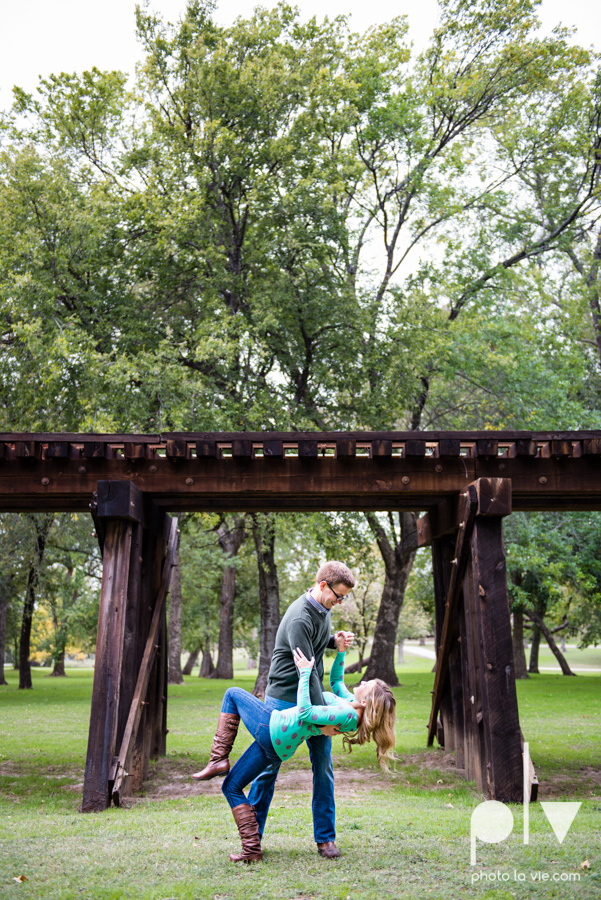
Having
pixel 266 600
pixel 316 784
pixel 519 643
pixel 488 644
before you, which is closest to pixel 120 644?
pixel 316 784

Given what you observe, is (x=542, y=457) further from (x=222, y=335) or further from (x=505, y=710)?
(x=222, y=335)

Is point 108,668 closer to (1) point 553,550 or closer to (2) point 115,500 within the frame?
(2) point 115,500

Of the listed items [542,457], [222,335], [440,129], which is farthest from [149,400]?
[440,129]

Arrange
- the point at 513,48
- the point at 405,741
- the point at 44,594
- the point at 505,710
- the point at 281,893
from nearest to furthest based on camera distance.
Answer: the point at 281,893 → the point at 505,710 → the point at 405,741 → the point at 513,48 → the point at 44,594

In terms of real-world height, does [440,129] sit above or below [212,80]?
above

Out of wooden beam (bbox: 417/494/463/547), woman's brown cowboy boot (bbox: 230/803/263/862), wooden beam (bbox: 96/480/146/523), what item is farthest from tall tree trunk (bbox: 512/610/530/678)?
woman's brown cowboy boot (bbox: 230/803/263/862)

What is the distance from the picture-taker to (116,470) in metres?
7.86

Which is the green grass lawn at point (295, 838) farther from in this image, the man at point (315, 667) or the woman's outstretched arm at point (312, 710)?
the woman's outstretched arm at point (312, 710)

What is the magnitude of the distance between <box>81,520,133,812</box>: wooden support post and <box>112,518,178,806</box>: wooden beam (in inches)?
4.3

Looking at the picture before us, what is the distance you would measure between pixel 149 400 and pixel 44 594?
11632mm

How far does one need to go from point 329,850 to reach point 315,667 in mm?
1235

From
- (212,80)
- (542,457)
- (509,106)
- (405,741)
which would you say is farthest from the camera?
(509,106)

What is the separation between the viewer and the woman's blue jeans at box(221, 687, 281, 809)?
451 centimetres

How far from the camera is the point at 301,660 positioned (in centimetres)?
436
